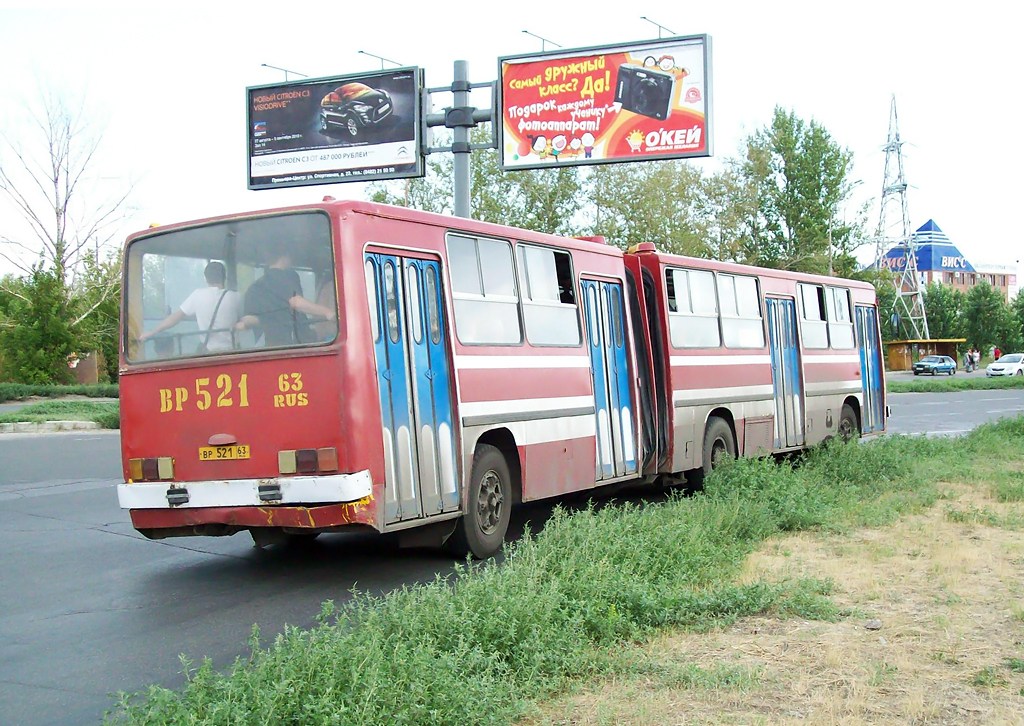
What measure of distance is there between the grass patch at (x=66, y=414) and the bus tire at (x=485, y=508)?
19.7 metres

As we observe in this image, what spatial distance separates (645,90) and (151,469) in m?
15.7

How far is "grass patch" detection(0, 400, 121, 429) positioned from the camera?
2721 cm

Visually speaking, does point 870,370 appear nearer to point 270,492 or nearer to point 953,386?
point 270,492

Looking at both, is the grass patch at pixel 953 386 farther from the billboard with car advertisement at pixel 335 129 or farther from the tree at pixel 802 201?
the billboard with car advertisement at pixel 335 129

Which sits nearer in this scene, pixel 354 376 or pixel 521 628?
pixel 521 628

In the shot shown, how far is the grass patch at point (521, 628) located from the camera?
4.57 m

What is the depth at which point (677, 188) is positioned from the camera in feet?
173

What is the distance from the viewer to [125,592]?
8.37m

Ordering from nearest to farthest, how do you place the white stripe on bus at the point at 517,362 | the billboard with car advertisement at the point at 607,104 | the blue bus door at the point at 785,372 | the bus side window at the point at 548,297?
the white stripe on bus at the point at 517,362 < the bus side window at the point at 548,297 < the blue bus door at the point at 785,372 < the billboard with car advertisement at the point at 607,104

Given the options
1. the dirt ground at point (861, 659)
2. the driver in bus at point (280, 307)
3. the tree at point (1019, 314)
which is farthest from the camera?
the tree at point (1019, 314)

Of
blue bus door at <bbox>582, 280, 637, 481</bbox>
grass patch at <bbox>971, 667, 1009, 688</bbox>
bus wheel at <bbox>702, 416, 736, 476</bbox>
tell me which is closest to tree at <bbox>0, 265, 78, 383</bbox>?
bus wheel at <bbox>702, 416, 736, 476</bbox>

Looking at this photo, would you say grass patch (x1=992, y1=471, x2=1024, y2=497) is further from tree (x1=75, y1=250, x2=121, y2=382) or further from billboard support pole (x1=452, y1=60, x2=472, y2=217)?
tree (x1=75, y1=250, x2=121, y2=382)

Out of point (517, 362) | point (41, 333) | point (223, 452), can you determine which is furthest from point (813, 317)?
point (41, 333)

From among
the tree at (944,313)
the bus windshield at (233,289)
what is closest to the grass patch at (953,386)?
A: the bus windshield at (233,289)
